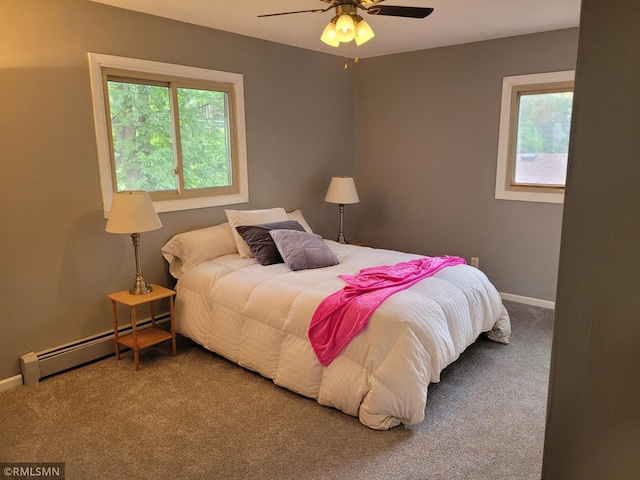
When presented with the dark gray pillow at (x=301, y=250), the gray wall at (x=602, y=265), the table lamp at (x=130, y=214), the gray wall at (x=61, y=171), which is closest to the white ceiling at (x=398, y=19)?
the gray wall at (x=61, y=171)

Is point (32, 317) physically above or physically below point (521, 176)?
below

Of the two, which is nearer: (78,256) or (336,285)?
(336,285)

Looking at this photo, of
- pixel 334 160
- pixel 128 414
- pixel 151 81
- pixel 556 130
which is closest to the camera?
pixel 128 414

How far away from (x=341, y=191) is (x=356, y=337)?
2.39 metres

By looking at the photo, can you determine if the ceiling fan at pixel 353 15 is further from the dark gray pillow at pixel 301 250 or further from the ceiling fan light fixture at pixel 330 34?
the dark gray pillow at pixel 301 250

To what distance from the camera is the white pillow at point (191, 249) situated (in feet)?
11.8

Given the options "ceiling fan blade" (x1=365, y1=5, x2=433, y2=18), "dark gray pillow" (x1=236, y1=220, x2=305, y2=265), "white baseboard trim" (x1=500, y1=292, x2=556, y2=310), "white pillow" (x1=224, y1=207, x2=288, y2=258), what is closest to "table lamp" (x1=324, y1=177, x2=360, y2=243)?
"white pillow" (x1=224, y1=207, x2=288, y2=258)

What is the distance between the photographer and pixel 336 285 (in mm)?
2971

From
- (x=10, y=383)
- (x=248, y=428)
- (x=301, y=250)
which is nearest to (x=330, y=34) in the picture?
(x=301, y=250)

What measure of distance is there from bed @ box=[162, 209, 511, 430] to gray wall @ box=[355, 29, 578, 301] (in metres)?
1.12

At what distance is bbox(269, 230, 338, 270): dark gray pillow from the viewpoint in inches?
135

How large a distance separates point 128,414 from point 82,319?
0.97m

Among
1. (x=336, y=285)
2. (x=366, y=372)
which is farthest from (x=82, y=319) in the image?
(x=366, y=372)

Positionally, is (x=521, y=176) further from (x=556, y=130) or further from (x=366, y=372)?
(x=366, y=372)
